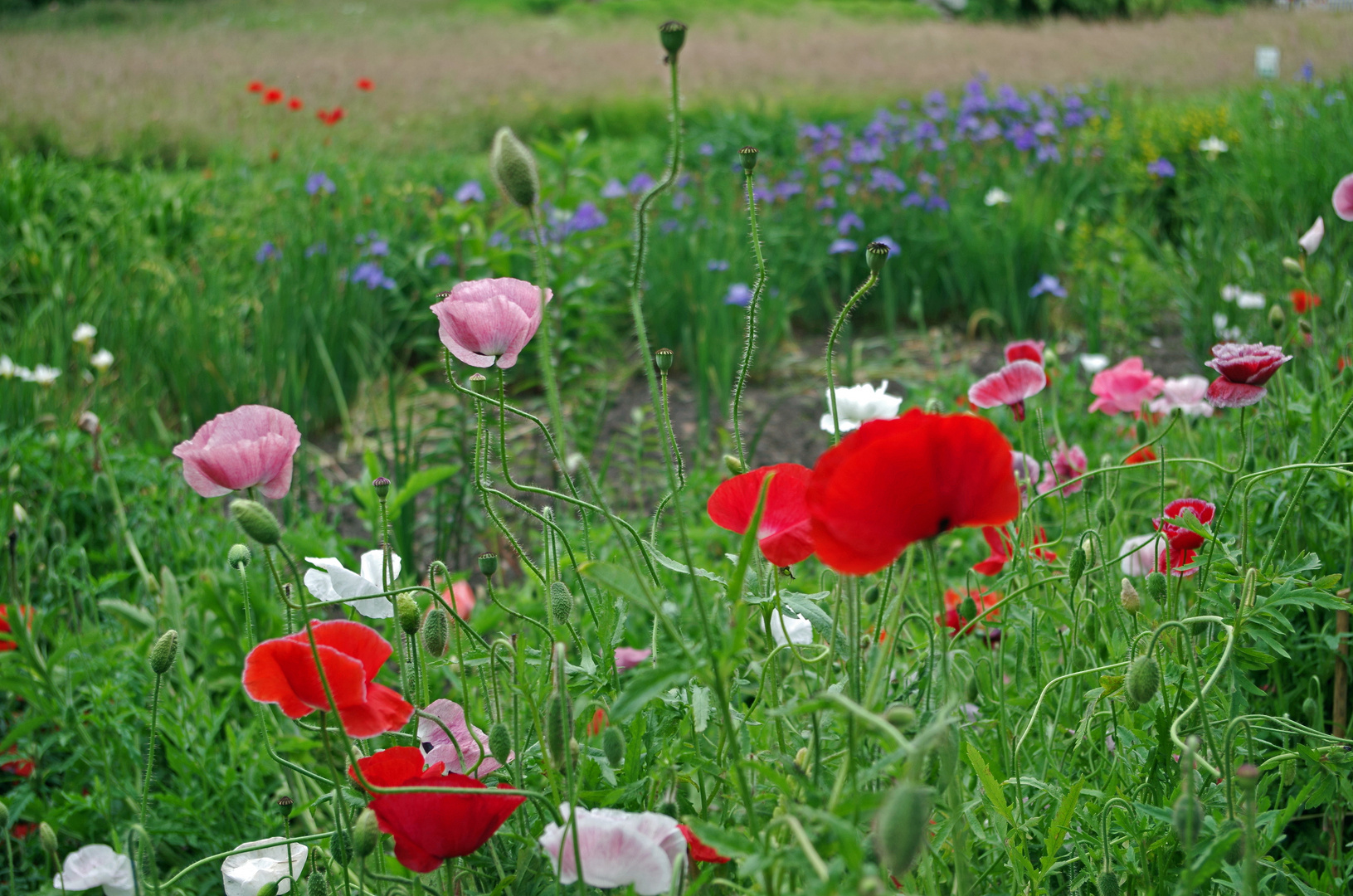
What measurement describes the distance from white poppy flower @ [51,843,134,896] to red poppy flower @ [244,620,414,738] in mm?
474

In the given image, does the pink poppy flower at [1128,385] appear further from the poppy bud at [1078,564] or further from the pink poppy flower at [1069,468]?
the poppy bud at [1078,564]

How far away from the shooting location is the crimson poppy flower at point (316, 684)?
26.0 inches

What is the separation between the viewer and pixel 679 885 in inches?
23.8

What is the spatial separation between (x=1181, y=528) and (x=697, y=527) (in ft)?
3.78

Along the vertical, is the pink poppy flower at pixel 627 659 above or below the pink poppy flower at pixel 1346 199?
below

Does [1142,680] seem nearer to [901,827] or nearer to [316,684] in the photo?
[901,827]

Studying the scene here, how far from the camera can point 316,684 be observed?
2.22ft

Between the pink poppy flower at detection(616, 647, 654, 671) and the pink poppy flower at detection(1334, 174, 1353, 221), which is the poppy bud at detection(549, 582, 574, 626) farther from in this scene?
the pink poppy flower at detection(1334, 174, 1353, 221)

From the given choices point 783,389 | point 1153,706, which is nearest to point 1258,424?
point 1153,706

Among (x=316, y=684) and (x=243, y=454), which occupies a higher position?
(x=243, y=454)

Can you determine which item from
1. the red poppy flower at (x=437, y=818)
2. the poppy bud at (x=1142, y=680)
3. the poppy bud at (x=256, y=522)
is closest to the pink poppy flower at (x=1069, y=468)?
the poppy bud at (x=1142, y=680)

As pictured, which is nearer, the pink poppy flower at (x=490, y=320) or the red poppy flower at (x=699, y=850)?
the red poppy flower at (x=699, y=850)

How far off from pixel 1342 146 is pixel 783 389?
248 centimetres

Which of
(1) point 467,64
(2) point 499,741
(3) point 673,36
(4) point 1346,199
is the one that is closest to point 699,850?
(2) point 499,741
